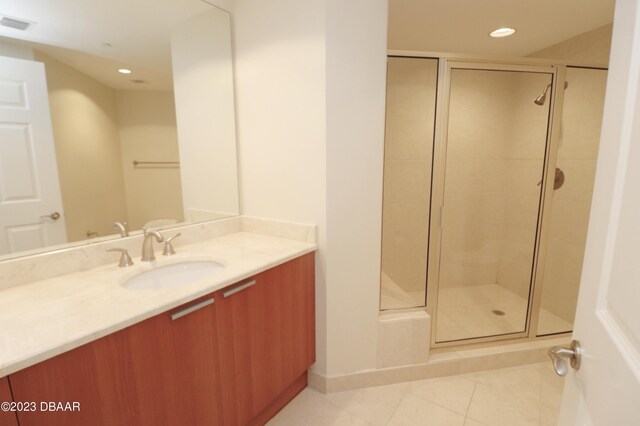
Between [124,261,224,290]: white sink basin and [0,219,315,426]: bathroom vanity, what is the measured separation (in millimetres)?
45

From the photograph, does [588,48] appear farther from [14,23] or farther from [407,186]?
[14,23]

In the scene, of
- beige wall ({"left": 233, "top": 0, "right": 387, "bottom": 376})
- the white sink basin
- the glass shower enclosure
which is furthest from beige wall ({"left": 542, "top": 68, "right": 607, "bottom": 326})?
the white sink basin

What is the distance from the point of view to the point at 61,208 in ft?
4.25

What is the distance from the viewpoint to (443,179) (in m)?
1.92

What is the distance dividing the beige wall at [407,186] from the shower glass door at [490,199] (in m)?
0.13

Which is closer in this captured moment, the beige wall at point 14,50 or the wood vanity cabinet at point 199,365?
the wood vanity cabinet at point 199,365

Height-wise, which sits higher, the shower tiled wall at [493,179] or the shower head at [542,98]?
the shower head at [542,98]

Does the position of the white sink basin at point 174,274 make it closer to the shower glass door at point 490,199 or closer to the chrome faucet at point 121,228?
the chrome faucet at point 121,228

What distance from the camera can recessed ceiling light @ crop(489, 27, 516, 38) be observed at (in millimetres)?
2207

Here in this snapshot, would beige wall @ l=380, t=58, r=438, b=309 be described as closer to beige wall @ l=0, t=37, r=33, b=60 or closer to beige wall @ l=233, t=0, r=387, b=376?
beige wall @ l=233, t=0, r=387, b=376

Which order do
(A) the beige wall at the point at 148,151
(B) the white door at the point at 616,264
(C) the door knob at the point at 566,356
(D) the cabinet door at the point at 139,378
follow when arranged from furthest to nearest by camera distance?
1. (A) the beige wall at the point at 148,151
2. (D) the cabinet door at the point at 139,378
3. (C) the door knob at the point at 566,356
4. (B) the white door at the point at 616,264

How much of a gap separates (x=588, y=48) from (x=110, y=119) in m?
3.15

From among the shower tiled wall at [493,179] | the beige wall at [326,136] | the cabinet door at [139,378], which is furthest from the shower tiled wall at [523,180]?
the cabinet door at [139,378]

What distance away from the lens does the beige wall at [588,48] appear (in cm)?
211
